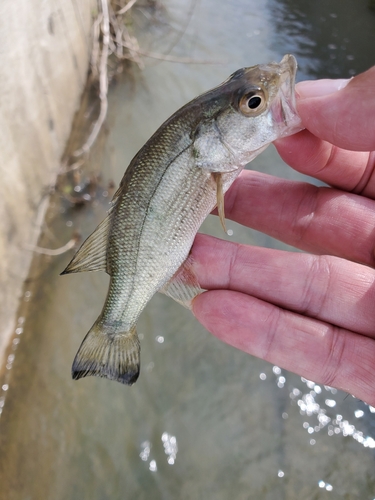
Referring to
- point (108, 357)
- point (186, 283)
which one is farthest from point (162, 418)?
point (186, 283)

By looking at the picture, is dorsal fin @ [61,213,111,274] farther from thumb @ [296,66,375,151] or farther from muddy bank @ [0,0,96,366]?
muddy bank @ [0,0,96,366]

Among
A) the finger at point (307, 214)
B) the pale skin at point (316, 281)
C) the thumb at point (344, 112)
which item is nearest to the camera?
the thumb at point (344, 112)

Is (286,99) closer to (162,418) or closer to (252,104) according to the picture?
(252,104)

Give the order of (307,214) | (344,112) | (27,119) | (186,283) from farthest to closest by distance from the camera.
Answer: (27,119) → (307,214) → (186,283) → (344,112)

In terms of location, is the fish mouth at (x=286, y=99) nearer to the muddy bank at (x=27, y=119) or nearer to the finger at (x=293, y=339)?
the finger at (x=293, y=339)

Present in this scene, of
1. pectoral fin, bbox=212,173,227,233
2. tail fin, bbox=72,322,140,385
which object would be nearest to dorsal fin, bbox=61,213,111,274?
tail fin, bbox=72,322,140,385

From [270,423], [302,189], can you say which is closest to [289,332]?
[302,189]

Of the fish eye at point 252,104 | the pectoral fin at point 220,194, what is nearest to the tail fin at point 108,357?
the pectoral fin at point 220,194
